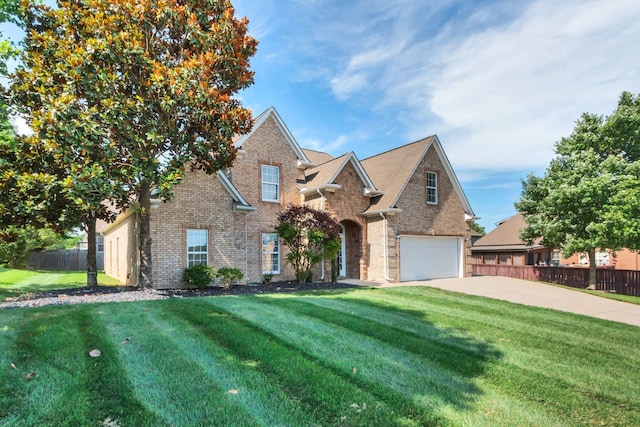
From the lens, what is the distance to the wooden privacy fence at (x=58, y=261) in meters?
28.5

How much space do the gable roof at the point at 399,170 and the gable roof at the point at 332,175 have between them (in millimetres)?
855

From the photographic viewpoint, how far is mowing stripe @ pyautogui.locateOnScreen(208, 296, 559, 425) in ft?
13.3

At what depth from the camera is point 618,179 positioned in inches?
760

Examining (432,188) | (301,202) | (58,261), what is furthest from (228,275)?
(58,261)

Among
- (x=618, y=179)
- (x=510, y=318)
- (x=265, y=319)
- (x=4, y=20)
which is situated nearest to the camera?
(x=265, y=319)

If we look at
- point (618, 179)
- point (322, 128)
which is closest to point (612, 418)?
point (322, 128)

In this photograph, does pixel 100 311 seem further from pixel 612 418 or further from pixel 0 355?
pixel 612 418

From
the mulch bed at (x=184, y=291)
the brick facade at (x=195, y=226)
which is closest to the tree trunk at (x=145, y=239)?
the mulch bed at (x=184, y=291)

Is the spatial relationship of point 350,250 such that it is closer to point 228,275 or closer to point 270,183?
point 270,183

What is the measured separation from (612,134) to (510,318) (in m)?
18.2

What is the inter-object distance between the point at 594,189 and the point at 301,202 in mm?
15729

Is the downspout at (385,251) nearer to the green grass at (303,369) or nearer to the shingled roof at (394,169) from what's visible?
Result: the shingled roof at (394,169)

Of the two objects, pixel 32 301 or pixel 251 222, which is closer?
pixel 32 301

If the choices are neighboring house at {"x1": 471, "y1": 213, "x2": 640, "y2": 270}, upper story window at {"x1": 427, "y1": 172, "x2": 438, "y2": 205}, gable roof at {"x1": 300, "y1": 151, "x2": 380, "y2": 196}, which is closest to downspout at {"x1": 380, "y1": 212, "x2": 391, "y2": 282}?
gable roof at {"x1": 300, "y1": 151, "x2": 380, "y2": 196}
